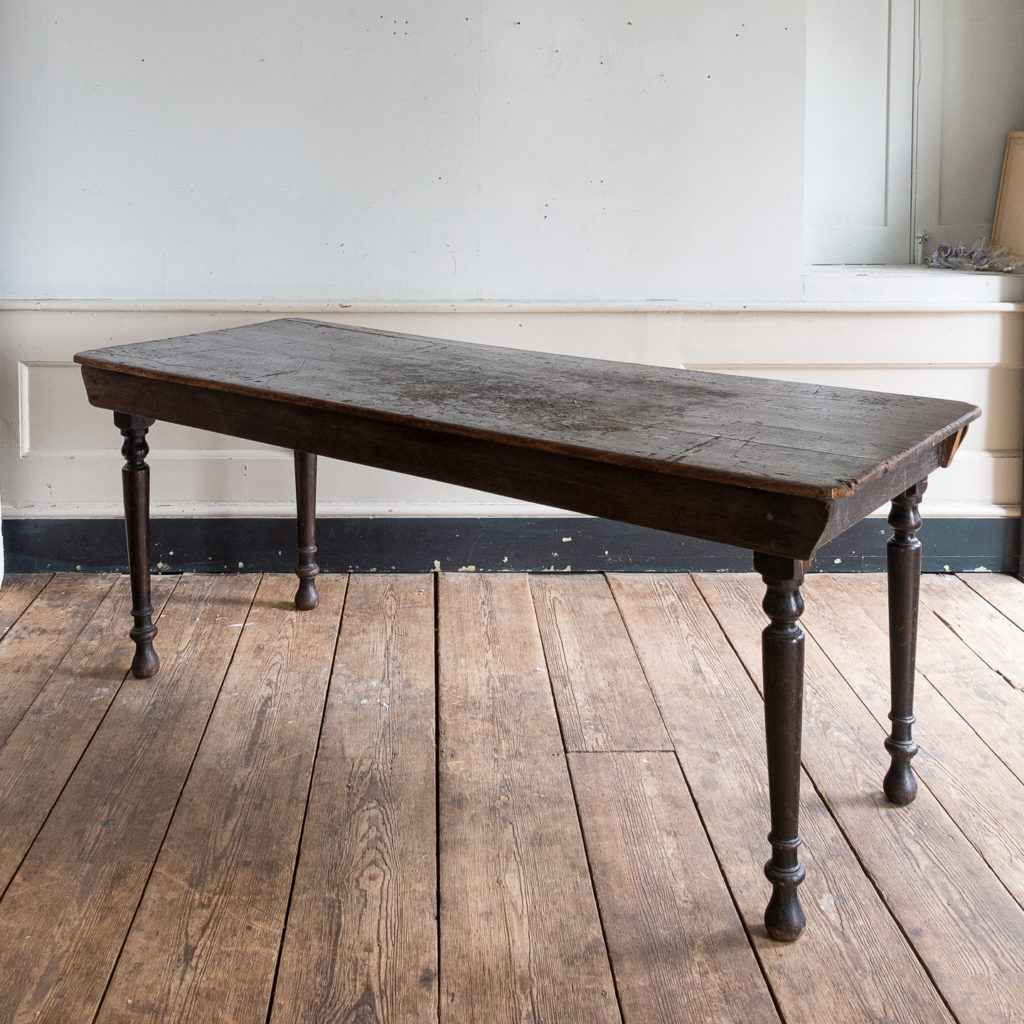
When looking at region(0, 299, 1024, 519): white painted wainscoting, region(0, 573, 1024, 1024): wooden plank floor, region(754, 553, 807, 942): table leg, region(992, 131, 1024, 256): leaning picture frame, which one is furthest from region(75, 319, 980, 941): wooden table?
region(992, 131, 1024, 256): leaning picture frame

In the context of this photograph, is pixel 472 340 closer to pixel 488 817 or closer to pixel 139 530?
pixel 139 530

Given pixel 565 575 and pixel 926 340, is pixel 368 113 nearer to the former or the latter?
pixel 565 575

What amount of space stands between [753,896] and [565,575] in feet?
5.51

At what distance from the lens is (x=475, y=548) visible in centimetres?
348

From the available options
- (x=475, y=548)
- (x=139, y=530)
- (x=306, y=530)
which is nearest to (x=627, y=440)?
(x=139, y=530)

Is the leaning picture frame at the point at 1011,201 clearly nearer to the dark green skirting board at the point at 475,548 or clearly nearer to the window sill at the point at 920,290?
the window sill at the point at 920,290

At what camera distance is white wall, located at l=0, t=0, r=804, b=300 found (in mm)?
3172

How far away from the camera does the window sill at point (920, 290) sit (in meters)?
3.35

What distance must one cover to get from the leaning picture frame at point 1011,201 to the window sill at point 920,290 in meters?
0.16

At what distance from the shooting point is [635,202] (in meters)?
3.30

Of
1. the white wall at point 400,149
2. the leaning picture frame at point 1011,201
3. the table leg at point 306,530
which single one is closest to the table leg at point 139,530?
the table leg at point 306,530

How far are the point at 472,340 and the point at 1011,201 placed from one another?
69.2 inches

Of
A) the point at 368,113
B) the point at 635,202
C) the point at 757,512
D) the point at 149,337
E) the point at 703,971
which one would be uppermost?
the point at 368,113

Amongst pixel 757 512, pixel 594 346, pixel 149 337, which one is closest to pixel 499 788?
pixel 757 512
